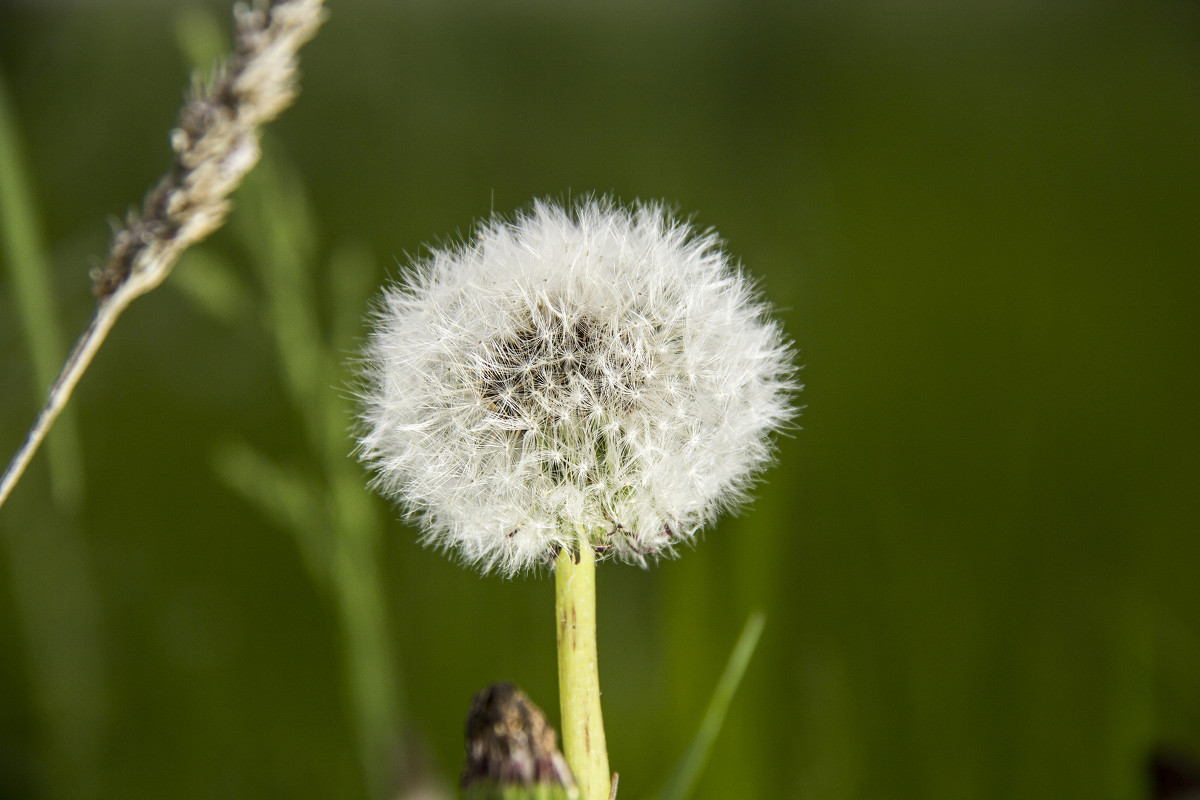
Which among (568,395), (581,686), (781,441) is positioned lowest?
(581,686)

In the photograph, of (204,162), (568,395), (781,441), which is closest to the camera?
(204,162)

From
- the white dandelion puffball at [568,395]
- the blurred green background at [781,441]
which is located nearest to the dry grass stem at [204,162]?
the white dandelion puffball at [568,395]

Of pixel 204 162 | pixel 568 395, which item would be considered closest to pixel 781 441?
pixel 568 395

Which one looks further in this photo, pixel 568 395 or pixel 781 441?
pixel 781 441

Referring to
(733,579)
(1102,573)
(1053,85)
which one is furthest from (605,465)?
(1053,85)

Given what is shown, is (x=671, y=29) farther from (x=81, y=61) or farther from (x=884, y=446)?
(x=81, y=61)

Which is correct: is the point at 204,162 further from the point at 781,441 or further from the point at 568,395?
the point at 781,441

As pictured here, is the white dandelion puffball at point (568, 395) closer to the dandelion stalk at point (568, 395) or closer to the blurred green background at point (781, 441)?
the dandelion stalk at point (568, 395)
